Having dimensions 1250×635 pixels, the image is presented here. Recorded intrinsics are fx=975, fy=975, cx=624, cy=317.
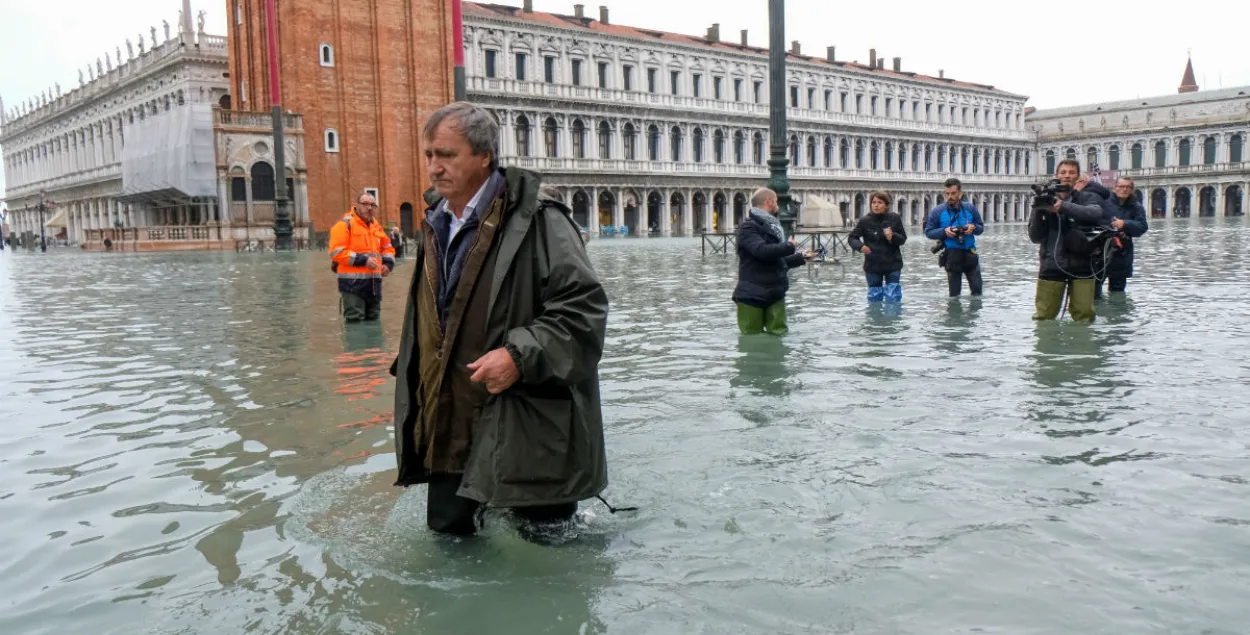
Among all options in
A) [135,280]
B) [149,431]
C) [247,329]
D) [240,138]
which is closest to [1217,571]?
[149,431]

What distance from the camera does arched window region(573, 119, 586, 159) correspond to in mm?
55688

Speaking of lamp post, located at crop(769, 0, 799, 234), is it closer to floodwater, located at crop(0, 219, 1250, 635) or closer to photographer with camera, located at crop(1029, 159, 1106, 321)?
photographer with camera, located at crop(1029, 159, 1106, 321)

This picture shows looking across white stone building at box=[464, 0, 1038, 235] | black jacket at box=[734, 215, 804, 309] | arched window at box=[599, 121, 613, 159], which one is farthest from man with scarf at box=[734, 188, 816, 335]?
arched window at box=[599, 121, 613, 159]

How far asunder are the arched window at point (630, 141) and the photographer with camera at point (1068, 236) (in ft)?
163

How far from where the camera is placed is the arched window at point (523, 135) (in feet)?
175

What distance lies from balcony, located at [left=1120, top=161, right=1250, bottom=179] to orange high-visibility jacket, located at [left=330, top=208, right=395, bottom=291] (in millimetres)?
82361

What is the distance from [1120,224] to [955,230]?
7.38 ft

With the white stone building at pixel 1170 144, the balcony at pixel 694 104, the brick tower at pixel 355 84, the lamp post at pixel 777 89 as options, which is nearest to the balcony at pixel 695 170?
the balcony at pixel 694 104

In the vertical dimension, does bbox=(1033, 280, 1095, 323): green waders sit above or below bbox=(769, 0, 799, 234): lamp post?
below

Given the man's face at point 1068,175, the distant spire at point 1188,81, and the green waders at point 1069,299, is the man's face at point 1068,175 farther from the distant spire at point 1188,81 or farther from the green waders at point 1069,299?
the distant spire at point 1188,81

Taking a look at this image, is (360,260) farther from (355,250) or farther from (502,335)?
(502,335)

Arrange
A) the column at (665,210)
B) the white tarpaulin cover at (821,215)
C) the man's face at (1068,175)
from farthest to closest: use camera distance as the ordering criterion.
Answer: the column at (665,210)
the white tarpaulin cover at (821,215)
the man's face at (1068,175)

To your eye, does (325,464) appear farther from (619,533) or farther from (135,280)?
(135,280)

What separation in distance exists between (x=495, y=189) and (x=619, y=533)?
133cm
